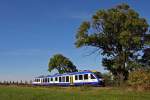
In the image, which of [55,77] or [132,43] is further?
[55,77]

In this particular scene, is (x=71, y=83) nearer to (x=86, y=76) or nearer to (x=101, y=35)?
(x=86, y=76)

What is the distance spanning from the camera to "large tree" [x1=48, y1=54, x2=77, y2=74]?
111m

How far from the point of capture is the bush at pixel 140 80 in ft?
136

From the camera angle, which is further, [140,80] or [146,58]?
[146,58]

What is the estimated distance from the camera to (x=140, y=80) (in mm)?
43281

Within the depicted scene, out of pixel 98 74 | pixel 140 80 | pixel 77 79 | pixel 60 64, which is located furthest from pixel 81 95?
pixel 60 64

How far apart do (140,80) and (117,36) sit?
69.0ft

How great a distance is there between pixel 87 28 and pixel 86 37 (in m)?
1.69

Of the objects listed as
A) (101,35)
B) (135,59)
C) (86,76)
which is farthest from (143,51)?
(86,76)

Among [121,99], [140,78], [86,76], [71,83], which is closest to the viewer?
[121,99]

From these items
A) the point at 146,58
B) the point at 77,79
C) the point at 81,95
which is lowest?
the point at 81,95

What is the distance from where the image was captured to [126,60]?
207ft

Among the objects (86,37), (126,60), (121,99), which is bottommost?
(121,99)

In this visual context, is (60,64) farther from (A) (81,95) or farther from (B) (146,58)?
(A) (81,95)
